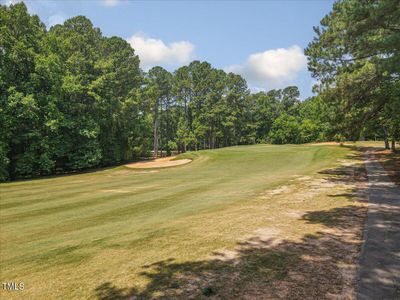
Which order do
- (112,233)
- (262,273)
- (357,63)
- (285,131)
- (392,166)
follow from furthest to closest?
(285,131) → (392,166) → (357,63) → (112,233) → (262,273)

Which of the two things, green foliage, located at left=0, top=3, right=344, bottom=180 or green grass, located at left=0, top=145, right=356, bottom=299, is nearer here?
green grass, located at left=0, top=145, right=356, bottom=299

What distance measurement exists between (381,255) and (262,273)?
92.5 inches

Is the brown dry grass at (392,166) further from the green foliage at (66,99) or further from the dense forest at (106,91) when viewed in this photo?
the green foliage at (66,99)

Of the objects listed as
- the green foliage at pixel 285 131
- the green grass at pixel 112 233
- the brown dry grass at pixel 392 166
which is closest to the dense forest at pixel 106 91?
the brown dry grass at pixel 392 166

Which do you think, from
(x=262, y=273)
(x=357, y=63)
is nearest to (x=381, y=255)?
(x=262, y=273)

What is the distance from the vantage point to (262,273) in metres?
4.75

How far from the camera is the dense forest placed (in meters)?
15.8

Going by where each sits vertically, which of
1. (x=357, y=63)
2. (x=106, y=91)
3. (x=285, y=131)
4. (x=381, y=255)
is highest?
(x=106, y=91)

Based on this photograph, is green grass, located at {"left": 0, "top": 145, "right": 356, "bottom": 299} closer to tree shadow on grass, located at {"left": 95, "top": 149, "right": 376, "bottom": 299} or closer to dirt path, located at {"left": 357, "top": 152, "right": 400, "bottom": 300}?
tree shadow on grass, located at {"left": 95, "top": 149, "right": 376, "bottom": 299}

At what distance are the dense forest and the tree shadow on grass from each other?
947 centimetres

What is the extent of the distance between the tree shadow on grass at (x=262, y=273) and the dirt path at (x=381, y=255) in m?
0.18

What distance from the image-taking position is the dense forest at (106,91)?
15.8 m

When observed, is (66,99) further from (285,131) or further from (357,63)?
(285,131)

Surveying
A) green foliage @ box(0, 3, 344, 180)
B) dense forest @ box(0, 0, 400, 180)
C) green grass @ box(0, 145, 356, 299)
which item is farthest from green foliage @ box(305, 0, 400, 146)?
green grass @ box(0, 145, 356, 299)
